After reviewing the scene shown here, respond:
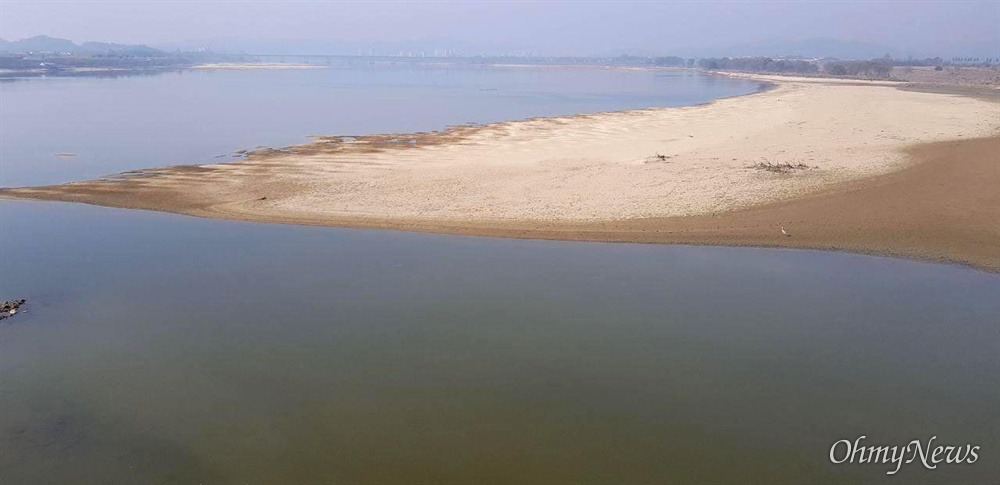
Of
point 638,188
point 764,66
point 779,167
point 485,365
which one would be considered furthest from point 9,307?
point 764,66

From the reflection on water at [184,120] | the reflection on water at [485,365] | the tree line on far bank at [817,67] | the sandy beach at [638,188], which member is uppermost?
the tree line on far bank at [817,67]

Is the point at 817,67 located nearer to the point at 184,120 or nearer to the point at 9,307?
the point at 184,120

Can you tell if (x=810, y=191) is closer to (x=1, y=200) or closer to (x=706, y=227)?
(x=706, y=227)

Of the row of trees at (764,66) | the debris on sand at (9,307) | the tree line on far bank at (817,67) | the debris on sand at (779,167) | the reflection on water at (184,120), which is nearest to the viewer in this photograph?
the debris on sand at (9,307)

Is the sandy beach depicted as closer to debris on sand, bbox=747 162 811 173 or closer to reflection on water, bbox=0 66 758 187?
debris on sand, bbox=747 162 811 173

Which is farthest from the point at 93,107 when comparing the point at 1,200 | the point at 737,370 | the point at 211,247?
the point at 737,370

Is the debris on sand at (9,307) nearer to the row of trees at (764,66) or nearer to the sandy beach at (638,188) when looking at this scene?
the sandy beach at (638,188)

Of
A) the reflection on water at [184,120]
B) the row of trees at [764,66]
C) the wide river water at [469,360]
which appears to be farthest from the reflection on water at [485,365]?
the row of trees at [764,66]

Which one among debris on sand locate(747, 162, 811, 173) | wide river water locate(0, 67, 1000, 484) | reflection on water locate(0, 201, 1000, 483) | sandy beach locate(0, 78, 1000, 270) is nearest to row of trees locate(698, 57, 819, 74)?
sandy beach locate(0, 78, 1000, 270)
